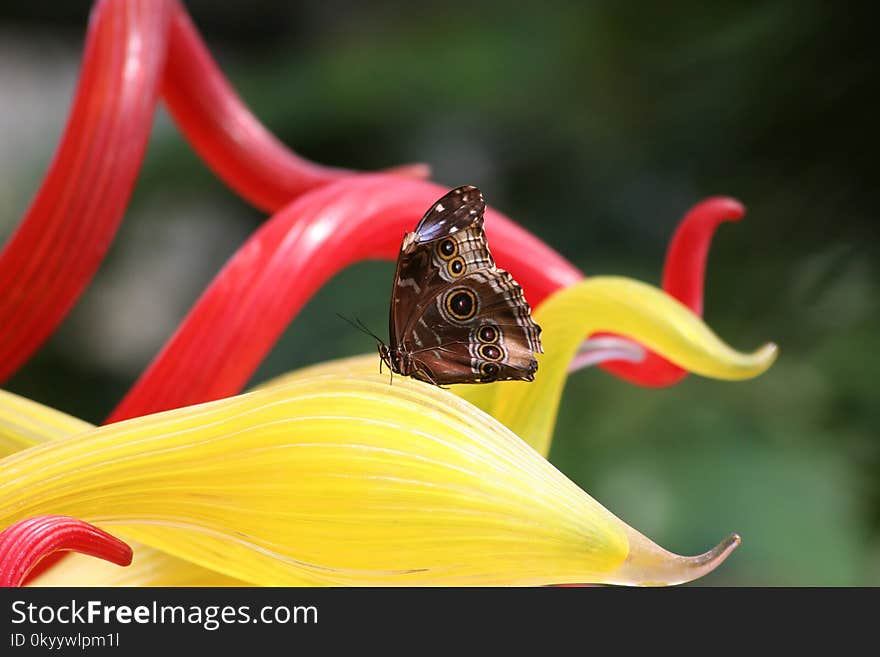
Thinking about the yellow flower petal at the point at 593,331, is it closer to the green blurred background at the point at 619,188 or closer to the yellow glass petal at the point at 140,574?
the yellow glass petal at the point at 140,574

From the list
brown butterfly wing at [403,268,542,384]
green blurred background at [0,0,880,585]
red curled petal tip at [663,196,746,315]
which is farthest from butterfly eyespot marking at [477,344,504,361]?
green blurred background at [0,0,880,585]

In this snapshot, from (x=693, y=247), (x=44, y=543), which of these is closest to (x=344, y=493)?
(x=44, y=543)

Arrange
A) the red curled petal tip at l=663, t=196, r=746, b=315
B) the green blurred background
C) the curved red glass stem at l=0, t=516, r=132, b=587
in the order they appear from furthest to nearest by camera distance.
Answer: the green blurred background, the red curled petal tip at l=663, t=196, r=746, b=315, the curved red glass stem at l=0, t=516, r=132, b=587

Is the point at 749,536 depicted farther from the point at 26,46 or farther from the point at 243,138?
the point at 26,46

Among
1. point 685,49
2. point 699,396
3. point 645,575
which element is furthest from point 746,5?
point 645,575

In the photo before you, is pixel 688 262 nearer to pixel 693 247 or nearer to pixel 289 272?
pixel 693 247

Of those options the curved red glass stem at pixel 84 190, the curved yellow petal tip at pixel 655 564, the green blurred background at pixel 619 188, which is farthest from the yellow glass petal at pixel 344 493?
the green blurred background at pixel 619 188

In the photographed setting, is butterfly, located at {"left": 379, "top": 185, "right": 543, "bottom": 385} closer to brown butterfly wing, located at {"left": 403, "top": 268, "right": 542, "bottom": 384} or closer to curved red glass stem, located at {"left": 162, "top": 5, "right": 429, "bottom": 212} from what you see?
brown butterfly wing, located at {"left": 403, "top": 268, "right": 542, "bottom": 384}
